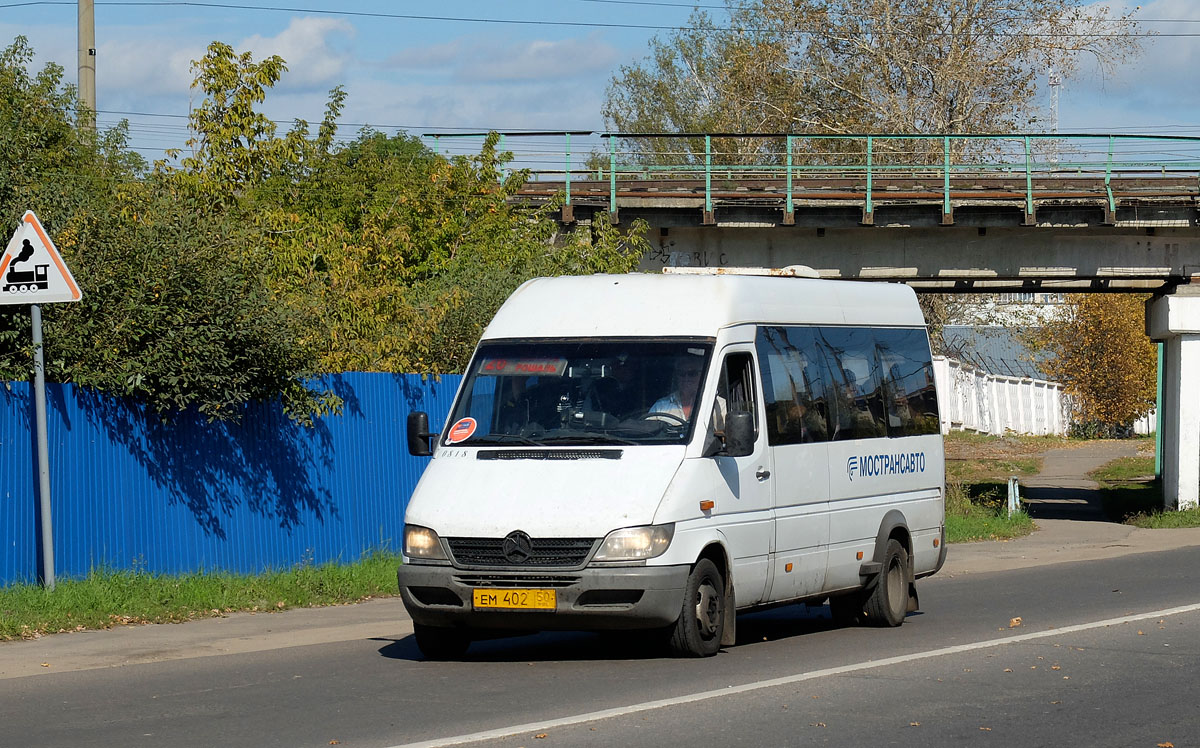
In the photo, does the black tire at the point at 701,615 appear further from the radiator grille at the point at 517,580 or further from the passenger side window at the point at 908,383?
the passenger side window at the point at 908,383

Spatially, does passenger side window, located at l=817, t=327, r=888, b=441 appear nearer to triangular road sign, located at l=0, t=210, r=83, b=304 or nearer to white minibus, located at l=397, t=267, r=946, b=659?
white minibus, located at l=397, t=267, r=946, b=659

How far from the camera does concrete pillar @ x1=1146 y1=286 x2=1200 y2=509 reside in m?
27.8

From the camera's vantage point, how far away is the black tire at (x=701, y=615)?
9.90 m

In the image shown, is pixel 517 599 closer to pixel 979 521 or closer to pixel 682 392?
pixel 682 392

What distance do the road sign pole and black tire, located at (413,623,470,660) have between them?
3.60m

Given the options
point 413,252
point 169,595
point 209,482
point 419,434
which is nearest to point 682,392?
point 419,434

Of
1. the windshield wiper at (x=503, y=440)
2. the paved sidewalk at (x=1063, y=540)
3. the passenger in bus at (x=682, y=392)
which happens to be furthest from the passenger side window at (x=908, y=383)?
the paved sidewalk at (x=1063, y=540)

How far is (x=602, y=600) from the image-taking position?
9539 millimetres

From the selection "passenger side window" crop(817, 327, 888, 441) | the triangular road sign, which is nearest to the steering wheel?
"passenger side window" crop(817, 327, 888, 441)

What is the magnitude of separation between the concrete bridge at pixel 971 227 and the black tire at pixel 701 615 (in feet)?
56.9

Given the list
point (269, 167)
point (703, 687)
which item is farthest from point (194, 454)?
point (703, 687)

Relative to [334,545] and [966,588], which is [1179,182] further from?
[334,545]

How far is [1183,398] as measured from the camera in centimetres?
2808

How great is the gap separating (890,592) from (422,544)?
14.3ft
